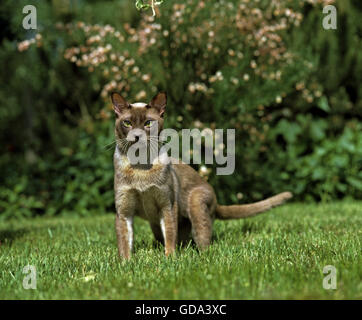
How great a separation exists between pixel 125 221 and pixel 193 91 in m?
2.48

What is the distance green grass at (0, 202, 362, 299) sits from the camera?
7.23 feet

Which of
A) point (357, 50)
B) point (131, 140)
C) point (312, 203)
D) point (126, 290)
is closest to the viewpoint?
point (126, 290)

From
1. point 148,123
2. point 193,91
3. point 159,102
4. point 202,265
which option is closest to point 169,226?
A: point 202,265

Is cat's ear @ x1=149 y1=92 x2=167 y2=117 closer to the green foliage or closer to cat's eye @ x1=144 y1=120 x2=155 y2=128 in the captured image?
cat's eye @ x1=144 y1=120 x2=155 y2=128

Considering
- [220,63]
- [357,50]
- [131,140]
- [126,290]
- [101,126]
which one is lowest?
[126,290]

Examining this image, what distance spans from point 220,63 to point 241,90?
1.48 feet

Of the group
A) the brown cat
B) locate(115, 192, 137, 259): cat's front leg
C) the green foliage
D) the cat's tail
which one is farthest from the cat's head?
the green foliage

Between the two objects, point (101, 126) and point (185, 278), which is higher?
point (101, 126)

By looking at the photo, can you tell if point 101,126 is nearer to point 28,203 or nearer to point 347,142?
point 28,203

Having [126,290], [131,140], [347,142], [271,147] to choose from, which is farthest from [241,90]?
[126,290]

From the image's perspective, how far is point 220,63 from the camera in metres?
5.59

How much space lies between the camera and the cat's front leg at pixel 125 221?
124 inches

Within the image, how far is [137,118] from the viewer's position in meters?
3.07

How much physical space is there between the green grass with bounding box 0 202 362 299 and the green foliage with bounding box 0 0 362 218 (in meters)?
1.87
